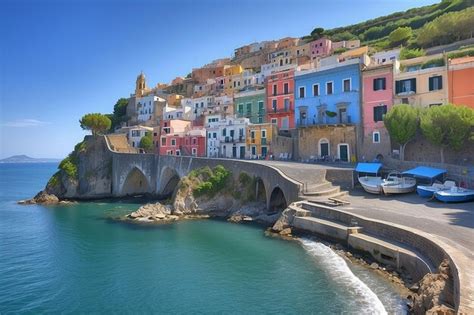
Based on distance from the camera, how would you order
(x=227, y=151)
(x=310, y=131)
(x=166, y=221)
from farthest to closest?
(x=227, y=151) < (x=310, y=131) < (x=166, y=221)

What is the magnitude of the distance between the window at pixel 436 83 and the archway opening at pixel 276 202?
51.8ft

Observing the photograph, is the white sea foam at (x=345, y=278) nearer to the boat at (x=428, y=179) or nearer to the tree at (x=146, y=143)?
the boat at (x=428, y=179)

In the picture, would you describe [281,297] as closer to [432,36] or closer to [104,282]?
[104,282]

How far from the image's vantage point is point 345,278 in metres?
15.3

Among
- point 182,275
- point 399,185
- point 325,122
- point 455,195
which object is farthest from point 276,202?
point 182,275

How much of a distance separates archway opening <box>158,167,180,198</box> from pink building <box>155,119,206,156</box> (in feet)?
17.4

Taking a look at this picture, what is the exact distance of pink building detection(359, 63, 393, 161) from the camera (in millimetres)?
32531

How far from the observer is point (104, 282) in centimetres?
1727

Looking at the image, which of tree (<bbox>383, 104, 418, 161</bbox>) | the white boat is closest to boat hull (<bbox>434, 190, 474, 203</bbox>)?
the white boat

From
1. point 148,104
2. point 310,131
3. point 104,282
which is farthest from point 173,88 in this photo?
point 104,282

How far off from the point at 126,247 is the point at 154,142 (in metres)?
36.6

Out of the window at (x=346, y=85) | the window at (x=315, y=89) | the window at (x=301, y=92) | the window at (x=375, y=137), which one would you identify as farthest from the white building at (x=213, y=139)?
the window at (x=375, y=137)

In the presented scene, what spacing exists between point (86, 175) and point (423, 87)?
45882mm

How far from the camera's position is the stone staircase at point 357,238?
14.1m
